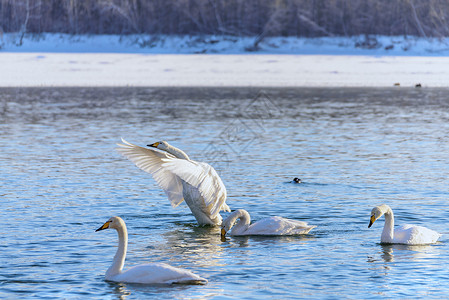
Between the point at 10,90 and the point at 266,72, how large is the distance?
15993 millimetres

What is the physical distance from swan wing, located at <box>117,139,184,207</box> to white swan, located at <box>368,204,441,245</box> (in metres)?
3.44

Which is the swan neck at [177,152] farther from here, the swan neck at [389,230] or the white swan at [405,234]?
the swan neck at [389,230]

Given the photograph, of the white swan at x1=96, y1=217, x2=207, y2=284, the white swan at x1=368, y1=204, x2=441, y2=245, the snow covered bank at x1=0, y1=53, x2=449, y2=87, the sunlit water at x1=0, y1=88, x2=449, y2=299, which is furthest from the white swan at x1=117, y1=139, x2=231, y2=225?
the snow covered bank at x1=0, y1=53, x2=449, y2=87

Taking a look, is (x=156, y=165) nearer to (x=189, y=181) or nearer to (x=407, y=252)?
(x=189, y=181)

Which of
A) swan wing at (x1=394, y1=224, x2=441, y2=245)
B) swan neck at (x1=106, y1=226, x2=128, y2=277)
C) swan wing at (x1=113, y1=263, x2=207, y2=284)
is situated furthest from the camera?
swan wing at (x1=394, y1=224, x2=441, y2=245)

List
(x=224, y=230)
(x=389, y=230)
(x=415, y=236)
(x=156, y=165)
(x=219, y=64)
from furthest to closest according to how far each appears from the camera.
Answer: (x=219, y=64) → (x=156, y=165) → (x=224, y=230) → (x=389, y=230) → (x=415, y=236)

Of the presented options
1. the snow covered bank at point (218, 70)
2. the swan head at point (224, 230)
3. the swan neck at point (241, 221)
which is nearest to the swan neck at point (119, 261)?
the swan head at point (224, 230)

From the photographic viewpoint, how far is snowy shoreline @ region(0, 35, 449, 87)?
47.7 metres

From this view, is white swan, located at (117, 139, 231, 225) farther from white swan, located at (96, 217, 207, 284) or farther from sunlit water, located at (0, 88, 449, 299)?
white swan, located at (96, 217, 207, 284)

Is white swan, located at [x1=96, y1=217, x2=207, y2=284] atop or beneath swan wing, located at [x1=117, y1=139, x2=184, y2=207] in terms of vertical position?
beneath

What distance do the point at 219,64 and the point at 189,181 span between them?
42.7 metres

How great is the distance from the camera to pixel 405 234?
11562 mm

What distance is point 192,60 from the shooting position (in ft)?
179

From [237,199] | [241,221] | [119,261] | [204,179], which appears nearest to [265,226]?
[241,221]
